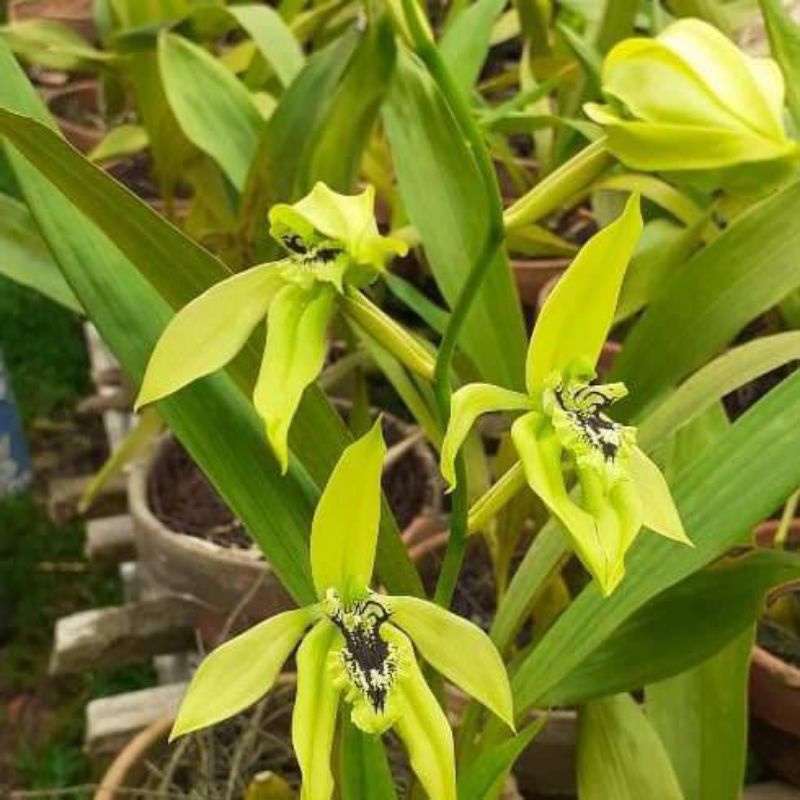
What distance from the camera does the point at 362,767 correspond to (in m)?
0.63

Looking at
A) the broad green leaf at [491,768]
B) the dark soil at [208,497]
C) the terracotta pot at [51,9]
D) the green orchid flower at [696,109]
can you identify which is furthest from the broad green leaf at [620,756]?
the terracotta pot at [51,9]

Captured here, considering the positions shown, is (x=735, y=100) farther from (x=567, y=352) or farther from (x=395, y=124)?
(x=395, y=124)

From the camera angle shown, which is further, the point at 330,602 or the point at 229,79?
the point at 229,79

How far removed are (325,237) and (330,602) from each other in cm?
14

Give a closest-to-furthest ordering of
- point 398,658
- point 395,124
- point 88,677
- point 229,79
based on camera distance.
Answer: point 398,658 → point 395,124 → point 229,79 → point 88,677

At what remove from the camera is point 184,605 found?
1.19 m

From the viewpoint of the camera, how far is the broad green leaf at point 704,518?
628mm

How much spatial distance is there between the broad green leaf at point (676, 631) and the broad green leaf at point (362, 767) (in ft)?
0.33

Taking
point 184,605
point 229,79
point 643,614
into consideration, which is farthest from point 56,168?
point 184,605

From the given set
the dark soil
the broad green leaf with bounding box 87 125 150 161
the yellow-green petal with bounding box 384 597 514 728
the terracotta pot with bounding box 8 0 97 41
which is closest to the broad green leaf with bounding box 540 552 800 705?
the yellow-green petal with bounding box 384 597 514 728

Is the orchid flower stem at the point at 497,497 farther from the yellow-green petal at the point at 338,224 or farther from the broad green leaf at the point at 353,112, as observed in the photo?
the broad green leaf at the point at 353,112

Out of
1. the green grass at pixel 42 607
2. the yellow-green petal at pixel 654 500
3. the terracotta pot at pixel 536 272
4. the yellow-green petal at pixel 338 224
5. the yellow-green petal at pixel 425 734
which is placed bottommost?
the green grass at pixel 42 607

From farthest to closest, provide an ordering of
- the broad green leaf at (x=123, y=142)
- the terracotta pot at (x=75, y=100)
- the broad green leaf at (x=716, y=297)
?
the terracotta pot at (x=75, y=100) → the broad green leaf at (x=123, y=142) → the broad green leaf at (x=716, y=297)

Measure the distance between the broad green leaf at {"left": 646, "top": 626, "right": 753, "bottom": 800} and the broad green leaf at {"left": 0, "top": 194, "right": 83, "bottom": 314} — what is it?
487mm
